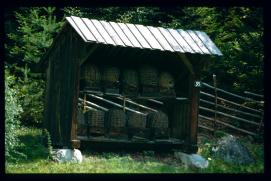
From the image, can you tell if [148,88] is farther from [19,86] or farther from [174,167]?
[19,86]

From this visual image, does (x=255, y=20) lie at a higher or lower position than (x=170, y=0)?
higher

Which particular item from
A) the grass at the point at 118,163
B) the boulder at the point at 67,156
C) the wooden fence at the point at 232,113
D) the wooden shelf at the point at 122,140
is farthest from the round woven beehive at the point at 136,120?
the wooden fence at the point at 232,113

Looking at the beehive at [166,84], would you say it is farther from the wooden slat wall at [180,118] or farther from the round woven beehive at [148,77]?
the wooden slat wall at [180,118]

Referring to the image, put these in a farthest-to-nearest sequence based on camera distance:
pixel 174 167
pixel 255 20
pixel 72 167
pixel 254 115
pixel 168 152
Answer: pixel 255 20 < pixel 254 115 < pixel 168 152 < pixel 174 167 < pixel 72 167

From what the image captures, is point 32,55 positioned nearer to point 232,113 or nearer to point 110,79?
point 110,79

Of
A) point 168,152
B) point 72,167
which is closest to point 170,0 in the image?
point 72,167

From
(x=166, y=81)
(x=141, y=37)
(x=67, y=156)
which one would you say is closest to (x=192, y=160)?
(x=166, y=81)

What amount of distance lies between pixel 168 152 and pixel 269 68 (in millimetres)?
4880

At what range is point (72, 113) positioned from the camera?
10.8 m

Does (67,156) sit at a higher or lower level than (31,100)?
lower

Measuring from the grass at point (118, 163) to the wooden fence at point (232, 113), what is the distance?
2068 mm

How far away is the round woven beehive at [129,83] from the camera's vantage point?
40.0ft

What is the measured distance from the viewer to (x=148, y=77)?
487 inches

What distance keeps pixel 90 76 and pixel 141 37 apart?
62.4 inches
